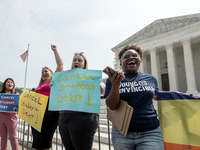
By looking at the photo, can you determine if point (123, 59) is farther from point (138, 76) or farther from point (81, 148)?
point (81, 148)

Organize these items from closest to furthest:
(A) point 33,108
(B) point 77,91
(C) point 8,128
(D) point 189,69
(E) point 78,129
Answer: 1. (E) point 78,129
2. (B) point 77,91
3. (A) point 33,108
4. (C) point 8,128
5. (D) point 189,69

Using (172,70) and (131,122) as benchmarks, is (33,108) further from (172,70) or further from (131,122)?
(172,70)

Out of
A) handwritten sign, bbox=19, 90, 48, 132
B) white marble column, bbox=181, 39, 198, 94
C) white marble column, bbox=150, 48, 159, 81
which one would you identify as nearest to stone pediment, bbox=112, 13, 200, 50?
white marble column, bbox=181, 39, 198, 94

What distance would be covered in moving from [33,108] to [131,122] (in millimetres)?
2295

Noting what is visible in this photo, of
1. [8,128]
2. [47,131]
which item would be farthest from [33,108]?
[8,128]

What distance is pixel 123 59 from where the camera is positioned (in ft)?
6.62

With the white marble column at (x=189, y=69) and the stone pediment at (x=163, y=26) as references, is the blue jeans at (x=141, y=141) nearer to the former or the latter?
the white marble column at (x=189, y=69)

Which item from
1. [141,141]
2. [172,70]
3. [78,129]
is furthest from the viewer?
[172,70]

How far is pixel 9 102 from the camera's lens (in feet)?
13.7

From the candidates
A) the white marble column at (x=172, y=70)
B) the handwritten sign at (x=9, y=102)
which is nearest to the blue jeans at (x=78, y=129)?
the handwritten sign at (x=9, y=102)

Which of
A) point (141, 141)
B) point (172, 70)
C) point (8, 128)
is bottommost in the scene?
point (8, 128)

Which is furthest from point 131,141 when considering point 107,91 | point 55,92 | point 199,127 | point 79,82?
point 55,92

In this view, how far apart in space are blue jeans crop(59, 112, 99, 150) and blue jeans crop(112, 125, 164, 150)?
0.51m

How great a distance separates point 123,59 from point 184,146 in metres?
1.35
